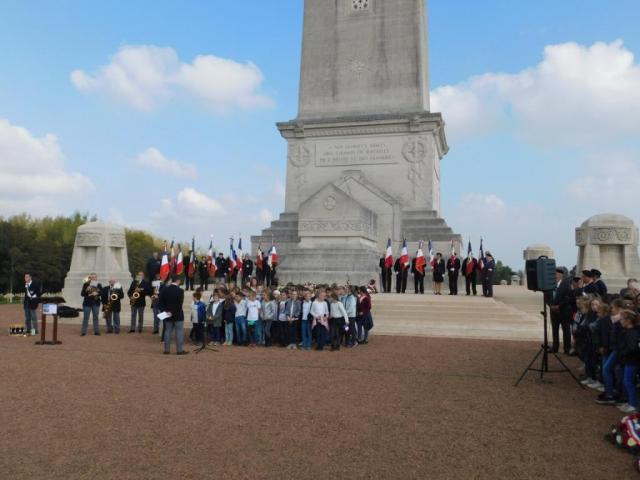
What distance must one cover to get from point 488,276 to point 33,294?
14.7m

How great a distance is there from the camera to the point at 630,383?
7086 mm

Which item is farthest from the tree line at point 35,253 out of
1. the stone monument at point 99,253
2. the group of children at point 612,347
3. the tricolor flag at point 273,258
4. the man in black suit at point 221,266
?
the group of children at point 612,347

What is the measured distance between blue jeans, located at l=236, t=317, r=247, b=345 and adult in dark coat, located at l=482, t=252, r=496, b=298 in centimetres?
1040

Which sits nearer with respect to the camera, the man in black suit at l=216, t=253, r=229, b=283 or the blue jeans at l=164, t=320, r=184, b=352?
the blue jeans at l=164, t=320, r=184, b=352

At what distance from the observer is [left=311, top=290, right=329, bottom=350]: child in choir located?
41.5 ft

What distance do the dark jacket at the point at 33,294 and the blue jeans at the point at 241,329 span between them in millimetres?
5461

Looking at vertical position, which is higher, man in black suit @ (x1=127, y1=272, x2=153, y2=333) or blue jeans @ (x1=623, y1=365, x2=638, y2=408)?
man in black suit @ (x1=127, y1=272, x2=153, y2=333)

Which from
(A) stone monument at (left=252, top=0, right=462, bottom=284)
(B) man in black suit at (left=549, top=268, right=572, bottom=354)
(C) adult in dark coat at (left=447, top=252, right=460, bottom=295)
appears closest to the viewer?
(B) man in black suit at (left=549, top=268, right=572, bottom=354)

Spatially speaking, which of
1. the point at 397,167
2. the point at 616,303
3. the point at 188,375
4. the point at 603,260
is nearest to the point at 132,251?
the point at 397,167

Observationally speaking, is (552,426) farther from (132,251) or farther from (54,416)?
(132,251)

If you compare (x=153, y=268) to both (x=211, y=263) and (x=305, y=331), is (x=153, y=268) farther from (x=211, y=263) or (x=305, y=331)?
(x=305, y=331)

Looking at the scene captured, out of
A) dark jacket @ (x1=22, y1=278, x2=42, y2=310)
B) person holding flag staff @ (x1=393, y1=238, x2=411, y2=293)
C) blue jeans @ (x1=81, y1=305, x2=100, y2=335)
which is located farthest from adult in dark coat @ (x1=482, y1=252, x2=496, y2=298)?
dark jacket @ (x1=22, y1=278, x2=42, y2=310)

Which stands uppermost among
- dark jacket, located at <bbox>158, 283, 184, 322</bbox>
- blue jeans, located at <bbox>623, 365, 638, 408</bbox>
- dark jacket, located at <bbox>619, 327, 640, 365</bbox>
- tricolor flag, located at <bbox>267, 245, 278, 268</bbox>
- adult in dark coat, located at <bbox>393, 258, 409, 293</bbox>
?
tricolor flag, located at <bbox>267, 245, 278, 268</bbox>

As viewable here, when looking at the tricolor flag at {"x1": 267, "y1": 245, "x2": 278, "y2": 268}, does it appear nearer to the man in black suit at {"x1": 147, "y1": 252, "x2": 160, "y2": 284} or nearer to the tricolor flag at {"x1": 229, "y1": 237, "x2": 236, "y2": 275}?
the tricolor flag at {"x1": 229, "y1": 237, "x2": 236, "y2": 275}
